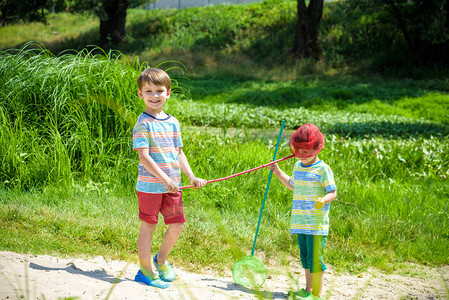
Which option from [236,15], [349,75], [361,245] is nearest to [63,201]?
[361,245]

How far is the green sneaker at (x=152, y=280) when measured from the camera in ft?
10.5

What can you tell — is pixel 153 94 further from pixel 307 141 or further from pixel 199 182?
pixel 307 141

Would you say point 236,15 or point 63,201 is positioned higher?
point 236,15

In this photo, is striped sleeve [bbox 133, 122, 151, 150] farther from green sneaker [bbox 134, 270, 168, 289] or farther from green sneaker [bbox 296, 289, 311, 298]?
green sneaker [bbox 296, 289, 311, 298]

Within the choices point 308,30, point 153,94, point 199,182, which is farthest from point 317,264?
point 308,30

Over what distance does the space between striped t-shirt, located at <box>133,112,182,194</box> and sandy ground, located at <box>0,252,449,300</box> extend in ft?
1.96

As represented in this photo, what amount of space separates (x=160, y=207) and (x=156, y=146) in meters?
0.44

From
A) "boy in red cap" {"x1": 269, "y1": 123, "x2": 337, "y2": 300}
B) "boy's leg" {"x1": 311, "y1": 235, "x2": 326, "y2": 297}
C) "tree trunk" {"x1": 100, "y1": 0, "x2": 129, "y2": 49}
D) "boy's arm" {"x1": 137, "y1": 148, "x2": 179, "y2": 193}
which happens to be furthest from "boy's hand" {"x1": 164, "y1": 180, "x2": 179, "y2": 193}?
"tree trunk" {"x1": 100, "y1": 0, "x2": 129, "y2": 49}

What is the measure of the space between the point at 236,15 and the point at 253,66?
257 inches

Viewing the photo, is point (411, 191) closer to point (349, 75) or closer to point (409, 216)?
point (409, 216)

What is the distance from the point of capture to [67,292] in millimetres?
2752

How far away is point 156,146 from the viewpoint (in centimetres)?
318

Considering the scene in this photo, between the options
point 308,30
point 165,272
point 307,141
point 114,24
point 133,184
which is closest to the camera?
point 307,141

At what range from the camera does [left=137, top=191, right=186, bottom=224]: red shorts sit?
3205 millimetres
